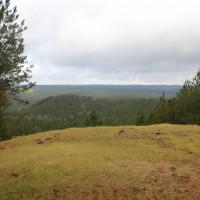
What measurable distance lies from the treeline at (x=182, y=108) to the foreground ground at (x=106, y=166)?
3717 centimetres

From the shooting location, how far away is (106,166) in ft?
74.3

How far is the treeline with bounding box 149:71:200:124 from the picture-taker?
70.2m

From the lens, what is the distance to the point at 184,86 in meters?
76.8

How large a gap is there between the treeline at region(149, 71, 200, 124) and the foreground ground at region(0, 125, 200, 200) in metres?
37.2

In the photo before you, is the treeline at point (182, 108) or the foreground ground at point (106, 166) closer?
the foreground ground at point (106, 166)

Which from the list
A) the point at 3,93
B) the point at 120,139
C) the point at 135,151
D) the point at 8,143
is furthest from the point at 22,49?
the point at 135,151

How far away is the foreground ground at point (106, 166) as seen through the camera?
19609 mm

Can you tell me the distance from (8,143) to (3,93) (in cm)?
460

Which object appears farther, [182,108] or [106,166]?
[182,108]

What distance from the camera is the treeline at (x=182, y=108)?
70250 mm

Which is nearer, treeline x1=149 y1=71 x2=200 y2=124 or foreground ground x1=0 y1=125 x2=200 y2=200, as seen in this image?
foreground ground x1=0 y1=125 x2=200 y2=200

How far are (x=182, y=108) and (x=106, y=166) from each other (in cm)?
5074

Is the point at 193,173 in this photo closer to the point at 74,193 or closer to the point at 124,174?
the point at 124,174

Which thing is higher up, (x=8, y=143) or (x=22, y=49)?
(x=22, y=49)
